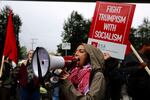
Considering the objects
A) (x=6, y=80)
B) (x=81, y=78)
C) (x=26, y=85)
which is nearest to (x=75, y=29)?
(x=6, y=80)

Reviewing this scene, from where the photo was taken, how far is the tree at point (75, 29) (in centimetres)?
4509

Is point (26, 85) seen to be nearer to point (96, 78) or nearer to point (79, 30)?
point (96, 78)

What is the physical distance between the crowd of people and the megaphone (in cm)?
9

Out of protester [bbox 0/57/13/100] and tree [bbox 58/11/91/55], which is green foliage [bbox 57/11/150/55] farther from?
protester [bbox 0/57/13/100]

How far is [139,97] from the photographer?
7285 mm

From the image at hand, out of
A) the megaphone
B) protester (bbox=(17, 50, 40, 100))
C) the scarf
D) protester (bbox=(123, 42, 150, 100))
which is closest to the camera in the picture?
the megaphone

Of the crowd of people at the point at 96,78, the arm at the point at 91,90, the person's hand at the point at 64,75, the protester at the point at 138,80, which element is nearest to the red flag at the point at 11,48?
the crowd of people at the point at 96,78

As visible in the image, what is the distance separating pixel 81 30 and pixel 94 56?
141ft

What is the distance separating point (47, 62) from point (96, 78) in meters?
0.61

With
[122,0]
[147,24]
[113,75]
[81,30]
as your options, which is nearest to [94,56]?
[113,75]

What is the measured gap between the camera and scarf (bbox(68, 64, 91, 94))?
5.22 m

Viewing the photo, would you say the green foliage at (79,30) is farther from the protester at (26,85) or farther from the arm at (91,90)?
the arm at (91,90)

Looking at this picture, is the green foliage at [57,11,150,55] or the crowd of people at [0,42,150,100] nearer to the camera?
the crowd of people at [0,42,150,100]

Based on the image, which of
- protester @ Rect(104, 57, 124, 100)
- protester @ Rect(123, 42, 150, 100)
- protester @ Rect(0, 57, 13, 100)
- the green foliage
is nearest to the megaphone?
protester @ Rect(123, 42, 150, 100)
